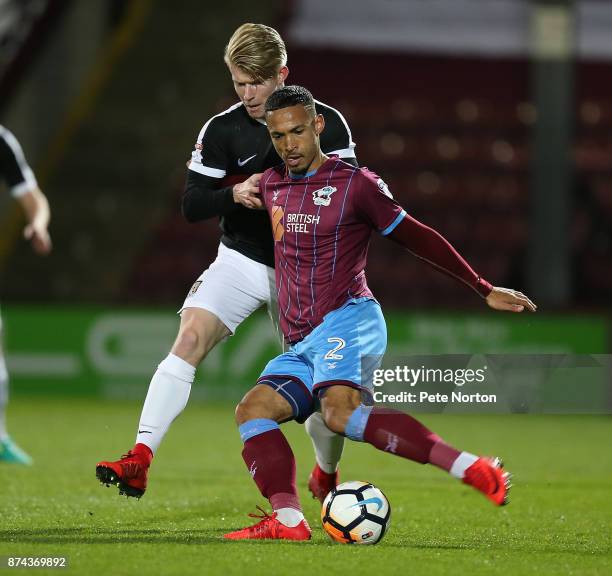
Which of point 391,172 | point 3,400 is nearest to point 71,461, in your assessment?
point 3,400

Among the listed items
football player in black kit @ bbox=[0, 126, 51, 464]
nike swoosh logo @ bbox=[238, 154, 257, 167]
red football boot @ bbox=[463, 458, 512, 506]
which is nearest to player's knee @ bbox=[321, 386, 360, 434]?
red football boot @ bbox=[463, 458, 512, 506]

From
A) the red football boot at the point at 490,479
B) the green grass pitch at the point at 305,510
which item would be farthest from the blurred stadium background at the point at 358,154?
the red football boot at the point at 490,479

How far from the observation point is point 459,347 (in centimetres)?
1133

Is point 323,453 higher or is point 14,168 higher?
point 14,168

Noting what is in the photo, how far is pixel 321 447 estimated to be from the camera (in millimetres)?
5184

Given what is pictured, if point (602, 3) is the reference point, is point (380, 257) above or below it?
below

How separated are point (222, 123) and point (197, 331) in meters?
0.83

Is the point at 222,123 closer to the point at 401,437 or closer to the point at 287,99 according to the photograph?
the point at 287,99

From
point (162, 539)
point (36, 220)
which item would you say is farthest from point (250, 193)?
point (36, 220)

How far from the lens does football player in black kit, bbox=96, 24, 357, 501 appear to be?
4727 millimetres

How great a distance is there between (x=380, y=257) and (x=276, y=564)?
36.0 ft

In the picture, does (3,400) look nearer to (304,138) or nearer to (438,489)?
(438,489)

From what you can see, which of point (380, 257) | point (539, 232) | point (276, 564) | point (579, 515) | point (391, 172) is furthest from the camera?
point (391, 172)

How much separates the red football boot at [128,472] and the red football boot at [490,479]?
3.90ft
